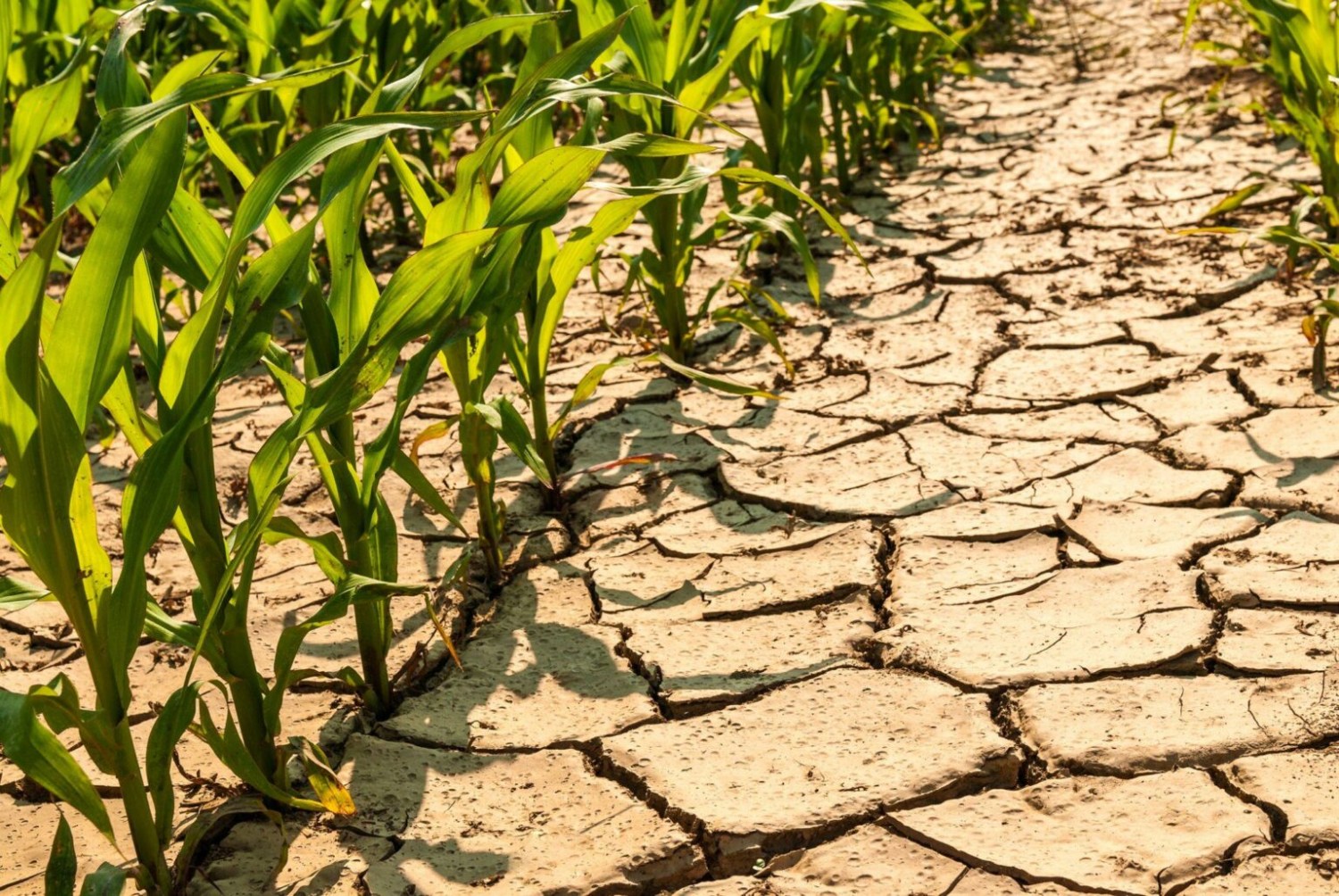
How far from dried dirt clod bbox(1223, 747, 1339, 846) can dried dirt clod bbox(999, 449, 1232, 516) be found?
66 cm

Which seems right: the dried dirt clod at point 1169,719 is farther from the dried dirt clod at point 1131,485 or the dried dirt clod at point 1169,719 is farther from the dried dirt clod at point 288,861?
the dried dirt clod at point 288,861

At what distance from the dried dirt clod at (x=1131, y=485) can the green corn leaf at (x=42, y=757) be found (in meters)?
1.41

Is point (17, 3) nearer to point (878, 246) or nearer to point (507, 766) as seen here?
point (878, 246)

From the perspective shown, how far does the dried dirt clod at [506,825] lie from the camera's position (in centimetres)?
157

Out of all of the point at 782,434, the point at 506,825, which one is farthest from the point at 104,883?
the point at 782,434

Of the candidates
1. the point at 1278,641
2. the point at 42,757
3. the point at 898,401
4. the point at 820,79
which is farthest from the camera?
the point at 820,79

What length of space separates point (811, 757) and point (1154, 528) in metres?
0.74

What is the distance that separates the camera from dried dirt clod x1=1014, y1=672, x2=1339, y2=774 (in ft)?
5.47

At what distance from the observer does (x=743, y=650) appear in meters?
1.97

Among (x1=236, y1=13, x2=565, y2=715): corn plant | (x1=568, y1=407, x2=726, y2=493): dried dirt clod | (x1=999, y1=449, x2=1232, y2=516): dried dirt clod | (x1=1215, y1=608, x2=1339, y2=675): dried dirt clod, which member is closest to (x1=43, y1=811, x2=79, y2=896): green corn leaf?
(x1=236, y1=13, x2=565, y2=715): corn plant

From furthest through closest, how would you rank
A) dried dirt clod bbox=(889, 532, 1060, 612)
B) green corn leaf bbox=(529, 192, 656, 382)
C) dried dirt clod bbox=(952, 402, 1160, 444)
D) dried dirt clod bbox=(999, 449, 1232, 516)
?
dried dirt clod bbox=(952, 402, 1160, 444)
dried dirt clod bbox=(999, 449, 1232, 516)
green corn leaf bbox=(529, 192, 656, 382)
dried dirt clod bbox=(889, 532, 1060, 612)

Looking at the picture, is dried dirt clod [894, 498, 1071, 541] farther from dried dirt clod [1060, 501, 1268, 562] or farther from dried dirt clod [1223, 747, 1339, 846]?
dried dirt clod [1223, 747, 1339, 846]

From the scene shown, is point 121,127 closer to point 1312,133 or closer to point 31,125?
point 31,125

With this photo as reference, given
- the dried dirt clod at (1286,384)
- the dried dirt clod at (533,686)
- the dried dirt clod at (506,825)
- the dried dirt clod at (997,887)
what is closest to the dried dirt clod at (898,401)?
the dried dirt clod at (1286,384)
